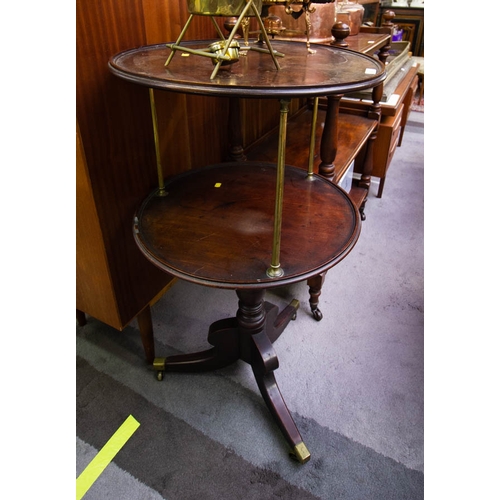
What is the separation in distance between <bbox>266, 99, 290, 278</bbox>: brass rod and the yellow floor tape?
0.64 meters

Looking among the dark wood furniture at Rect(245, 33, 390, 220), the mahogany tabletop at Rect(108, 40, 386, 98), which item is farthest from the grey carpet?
the mahogany tabletop at Rect(108, 40, 386, 98)

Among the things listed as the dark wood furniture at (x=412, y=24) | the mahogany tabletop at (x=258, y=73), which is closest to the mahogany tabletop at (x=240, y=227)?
the mahogany tabletop at (x=258, y=73)

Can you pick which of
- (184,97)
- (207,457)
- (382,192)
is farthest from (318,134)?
(207,457)

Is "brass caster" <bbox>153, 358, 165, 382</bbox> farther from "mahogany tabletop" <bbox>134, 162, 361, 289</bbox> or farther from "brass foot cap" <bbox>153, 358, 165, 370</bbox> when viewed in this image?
"mahogany tabletop" <bbox>134, 162, 361, 289</bbox>

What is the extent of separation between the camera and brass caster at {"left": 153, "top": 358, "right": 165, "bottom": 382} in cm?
117

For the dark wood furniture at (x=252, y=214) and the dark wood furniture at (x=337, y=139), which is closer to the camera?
the dark wood furniture at (x=252, y=214)

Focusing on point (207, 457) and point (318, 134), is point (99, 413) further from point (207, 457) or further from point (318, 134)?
point (318, 134)

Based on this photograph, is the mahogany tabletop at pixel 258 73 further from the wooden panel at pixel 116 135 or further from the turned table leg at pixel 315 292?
the turned table leg at pixel 315 292

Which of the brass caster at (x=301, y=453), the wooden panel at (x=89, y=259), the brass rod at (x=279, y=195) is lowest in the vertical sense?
the brass caster at (x=301, y=453)

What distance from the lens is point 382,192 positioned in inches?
90.0

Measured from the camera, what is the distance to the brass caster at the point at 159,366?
1.17m

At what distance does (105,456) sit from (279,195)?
80 cm

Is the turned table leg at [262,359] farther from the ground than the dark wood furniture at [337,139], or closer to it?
closer to it

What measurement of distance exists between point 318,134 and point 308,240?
896 millimetres
